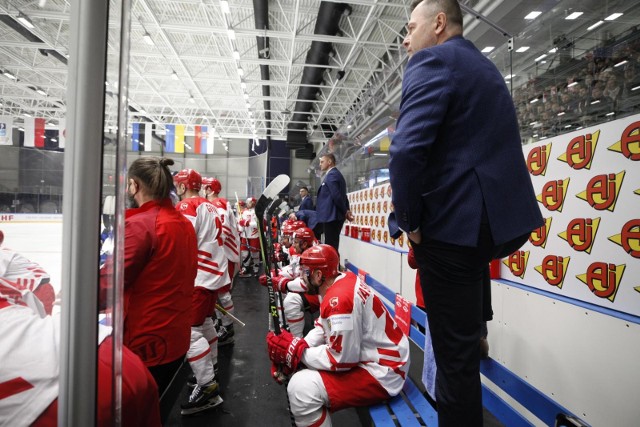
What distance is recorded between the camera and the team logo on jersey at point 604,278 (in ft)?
4.99

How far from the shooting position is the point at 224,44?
373 inches

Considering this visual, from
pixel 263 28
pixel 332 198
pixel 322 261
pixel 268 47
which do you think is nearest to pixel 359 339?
pixel 322 261

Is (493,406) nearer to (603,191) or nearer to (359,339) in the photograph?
(359,339)

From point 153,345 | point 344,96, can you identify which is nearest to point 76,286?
point 153,345

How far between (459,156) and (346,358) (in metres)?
1.08

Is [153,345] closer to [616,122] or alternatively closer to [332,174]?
[616,122]

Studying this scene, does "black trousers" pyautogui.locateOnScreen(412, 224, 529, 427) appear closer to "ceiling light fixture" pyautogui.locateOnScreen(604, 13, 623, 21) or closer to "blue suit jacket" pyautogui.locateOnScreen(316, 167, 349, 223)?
"ceiling light fixture" pyautogui.locateOnScreen(604, 13, 623, 21)

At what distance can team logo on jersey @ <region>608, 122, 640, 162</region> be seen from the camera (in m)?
1.43

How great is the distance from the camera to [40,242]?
22.3 inches

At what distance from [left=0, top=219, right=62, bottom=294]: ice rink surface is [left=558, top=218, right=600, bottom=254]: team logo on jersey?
1998 millimetres

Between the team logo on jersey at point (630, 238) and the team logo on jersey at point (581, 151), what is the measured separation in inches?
13.2

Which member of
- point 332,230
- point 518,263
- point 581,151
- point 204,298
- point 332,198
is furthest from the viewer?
point 332,230

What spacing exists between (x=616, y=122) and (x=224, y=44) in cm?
977

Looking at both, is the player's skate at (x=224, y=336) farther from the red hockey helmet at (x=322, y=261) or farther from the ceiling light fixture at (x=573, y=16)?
the ceiling light fixture at (x=573, y=16)
